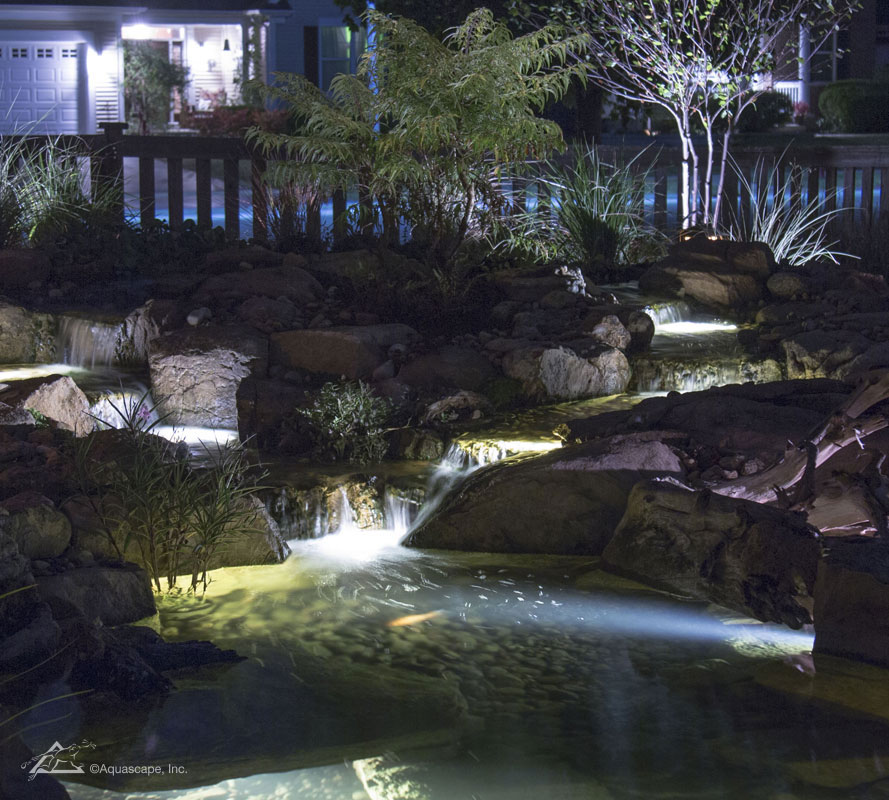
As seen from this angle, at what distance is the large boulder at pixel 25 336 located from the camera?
27.8 feet

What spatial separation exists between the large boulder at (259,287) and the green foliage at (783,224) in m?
4.22

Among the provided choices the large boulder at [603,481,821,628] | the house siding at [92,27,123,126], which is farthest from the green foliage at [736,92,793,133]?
the large boulder at [603,481,821,628]

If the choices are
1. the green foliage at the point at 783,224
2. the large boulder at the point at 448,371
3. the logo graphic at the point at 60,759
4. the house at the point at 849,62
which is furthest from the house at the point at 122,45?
the logo graphic at the point at 60,759

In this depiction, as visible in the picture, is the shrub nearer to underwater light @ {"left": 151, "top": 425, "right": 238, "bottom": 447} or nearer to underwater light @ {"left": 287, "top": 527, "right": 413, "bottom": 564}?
underwater light @ {"left": 151, "top": 425, "right": 238, "bottom": 447}

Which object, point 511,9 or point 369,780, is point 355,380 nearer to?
point 369,780

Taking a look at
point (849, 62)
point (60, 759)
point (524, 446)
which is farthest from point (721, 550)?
point (849, 62)

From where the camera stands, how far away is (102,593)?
4.79 m

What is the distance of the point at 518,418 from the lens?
7.15 metres

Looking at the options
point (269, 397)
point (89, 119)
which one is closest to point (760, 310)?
point (269, 397)

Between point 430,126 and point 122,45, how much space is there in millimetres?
17107

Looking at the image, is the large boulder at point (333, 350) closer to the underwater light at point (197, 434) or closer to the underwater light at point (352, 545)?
the underwater light at point (197, 434)

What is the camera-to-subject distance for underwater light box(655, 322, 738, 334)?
29.7ft

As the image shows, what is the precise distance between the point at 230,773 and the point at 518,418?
3853 mm

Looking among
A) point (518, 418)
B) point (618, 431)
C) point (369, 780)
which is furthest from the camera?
point (518, 418)
